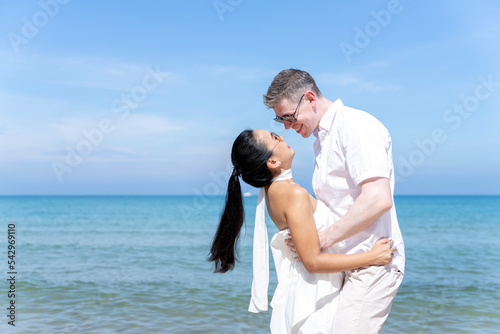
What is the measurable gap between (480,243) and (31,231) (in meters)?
20.1

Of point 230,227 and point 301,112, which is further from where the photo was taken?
point 230,227

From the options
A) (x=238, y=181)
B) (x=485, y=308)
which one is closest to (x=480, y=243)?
(x=485, y=308)

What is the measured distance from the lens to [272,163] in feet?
10.4

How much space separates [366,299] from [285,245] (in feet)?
1.98

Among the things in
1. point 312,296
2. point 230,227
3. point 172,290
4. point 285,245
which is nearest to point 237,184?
point 230,227

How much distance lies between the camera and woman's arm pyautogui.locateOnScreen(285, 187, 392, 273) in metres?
2.77

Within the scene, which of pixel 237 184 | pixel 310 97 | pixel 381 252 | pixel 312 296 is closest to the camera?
pixel 381 252

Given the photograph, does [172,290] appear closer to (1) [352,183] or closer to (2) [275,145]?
(2) [275,145]

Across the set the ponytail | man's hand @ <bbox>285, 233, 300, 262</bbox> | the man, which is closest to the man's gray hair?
the man

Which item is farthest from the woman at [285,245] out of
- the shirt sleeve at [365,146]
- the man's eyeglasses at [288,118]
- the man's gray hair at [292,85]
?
the shirt sleeve at [365,146]

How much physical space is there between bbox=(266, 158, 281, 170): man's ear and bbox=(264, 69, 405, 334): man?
0.79ft

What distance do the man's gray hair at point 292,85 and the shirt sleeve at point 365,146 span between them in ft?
1.22

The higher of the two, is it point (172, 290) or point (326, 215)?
point (326, 215)

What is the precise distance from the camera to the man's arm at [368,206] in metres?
2.61
